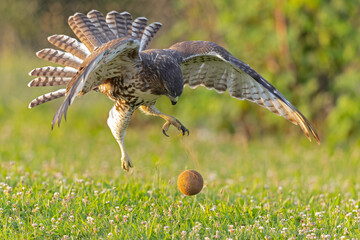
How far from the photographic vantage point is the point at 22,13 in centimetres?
1488

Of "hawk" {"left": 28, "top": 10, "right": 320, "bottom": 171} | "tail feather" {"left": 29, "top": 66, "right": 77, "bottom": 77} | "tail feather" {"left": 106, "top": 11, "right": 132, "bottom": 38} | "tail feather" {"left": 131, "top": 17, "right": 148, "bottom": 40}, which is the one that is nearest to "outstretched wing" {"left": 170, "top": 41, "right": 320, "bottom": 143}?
"hawk" {"left": 28, "top": 10, "right": 320, "bottom": 171}

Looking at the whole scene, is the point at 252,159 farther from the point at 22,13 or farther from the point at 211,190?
the point at 22,13

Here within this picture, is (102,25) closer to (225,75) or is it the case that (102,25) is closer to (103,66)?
(103,66)

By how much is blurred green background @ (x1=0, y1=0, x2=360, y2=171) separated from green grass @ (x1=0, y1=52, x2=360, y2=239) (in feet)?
0.32

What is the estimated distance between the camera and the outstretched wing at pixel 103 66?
3.77 meters

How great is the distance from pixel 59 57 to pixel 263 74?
4941 mm

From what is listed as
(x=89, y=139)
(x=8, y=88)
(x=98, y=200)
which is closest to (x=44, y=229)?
(x=98, y=200)

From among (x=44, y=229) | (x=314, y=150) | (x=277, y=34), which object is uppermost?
(x=277, y=34)

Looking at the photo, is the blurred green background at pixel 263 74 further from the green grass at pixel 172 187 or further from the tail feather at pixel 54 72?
the tail feather at pixel 54 72

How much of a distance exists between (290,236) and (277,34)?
6.12 metres

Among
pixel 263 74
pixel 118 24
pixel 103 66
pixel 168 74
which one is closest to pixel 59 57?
pixel 118 24

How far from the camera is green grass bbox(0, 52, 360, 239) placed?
13.1 ft

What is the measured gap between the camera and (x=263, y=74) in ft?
31.9

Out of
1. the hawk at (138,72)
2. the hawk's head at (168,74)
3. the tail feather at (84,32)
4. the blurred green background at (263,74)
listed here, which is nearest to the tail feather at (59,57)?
the hawk at (138,72)
